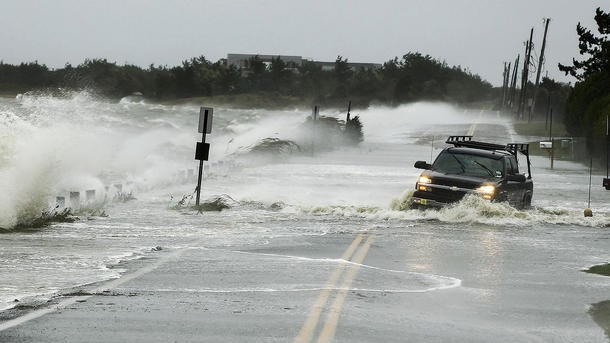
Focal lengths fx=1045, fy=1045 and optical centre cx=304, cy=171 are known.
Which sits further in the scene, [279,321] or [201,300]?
[201,300]

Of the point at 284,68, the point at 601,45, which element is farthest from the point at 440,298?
the point at 284,68

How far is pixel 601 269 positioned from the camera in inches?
569

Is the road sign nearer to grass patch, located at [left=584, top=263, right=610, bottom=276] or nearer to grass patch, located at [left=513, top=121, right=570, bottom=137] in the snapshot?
grass patch, located at [left=584, top=263, right=610, bottom=276]

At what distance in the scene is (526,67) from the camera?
114875 mm

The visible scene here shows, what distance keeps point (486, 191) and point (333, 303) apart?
39.5 feet

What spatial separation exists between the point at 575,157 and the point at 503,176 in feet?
120

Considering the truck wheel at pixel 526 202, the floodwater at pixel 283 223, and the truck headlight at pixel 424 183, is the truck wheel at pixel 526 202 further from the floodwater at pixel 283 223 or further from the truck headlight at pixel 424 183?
the truck headlight at pixel 424 183

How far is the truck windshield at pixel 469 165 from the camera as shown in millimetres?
22891

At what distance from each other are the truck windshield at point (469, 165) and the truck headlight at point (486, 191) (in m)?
0.75

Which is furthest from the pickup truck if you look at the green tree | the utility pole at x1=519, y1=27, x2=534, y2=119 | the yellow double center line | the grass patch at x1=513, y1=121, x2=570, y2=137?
the utility pole at x1=519, y1=27, x2=534, y2=119

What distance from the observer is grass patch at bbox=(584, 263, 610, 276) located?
14.1 m

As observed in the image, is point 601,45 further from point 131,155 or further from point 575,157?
point 131,155

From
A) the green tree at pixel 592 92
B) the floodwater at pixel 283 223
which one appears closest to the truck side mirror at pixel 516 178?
the floodwater at pixel 283 223

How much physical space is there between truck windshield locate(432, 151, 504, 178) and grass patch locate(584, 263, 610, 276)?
7.98 m
